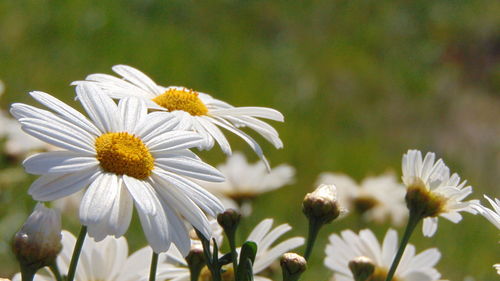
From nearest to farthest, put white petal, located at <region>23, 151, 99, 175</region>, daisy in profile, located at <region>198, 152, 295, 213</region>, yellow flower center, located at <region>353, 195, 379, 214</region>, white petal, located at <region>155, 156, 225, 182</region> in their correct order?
white petal, located at <region>23, 151, 99, 175</region> < white petal, located at <region>155, 156, 225, 182</region> < daisy in profile, located at <region>198, 152, 295, 213</region> < yellow flower center, located at <region>353, 195, 379, 214</region>

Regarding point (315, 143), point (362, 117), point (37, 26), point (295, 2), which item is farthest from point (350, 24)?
point (37, 26)

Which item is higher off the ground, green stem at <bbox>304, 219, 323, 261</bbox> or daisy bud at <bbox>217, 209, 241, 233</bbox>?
green stem at <bbox>304, 219, 323, 261</bbox>

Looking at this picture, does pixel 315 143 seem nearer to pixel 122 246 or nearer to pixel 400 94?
pixel 400 94

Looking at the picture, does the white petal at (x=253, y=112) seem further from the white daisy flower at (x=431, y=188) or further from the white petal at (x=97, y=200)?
the white petal at (x=97, y=200)

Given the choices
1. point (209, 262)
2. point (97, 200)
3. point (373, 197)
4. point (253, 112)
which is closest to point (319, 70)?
point (373, 197)

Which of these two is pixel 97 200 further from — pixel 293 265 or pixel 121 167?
A: pixel 293 265

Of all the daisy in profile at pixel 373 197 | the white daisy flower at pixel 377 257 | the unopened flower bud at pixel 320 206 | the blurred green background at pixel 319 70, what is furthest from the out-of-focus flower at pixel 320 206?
the blurred green background at pixel 319 70

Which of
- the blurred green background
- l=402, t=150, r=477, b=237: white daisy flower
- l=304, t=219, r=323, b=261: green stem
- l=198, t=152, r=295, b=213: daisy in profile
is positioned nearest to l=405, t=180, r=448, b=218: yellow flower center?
l=402, t=150, r=477, b=237: white daisy flower

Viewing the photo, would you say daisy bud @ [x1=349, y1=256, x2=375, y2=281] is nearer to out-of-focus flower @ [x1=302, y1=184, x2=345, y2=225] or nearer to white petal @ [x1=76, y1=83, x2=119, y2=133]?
out-of-focus flower @ [x1=302, y1=184, x2=345, y2=225]
